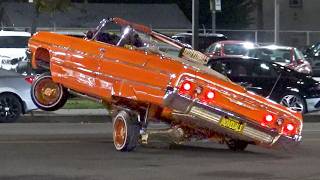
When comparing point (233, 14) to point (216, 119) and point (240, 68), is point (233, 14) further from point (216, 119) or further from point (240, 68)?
point (216, 119)

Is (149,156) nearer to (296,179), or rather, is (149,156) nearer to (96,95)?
(96,95)

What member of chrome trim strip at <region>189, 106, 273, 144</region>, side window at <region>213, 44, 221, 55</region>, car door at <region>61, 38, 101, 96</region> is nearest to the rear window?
side window at <region>213, 44, 221, 55</region>

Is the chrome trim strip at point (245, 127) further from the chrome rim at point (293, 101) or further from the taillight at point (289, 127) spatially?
the chrome rim at point (293, 101)

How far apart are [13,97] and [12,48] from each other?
1326 cm

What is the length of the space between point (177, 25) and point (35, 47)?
3699 cm

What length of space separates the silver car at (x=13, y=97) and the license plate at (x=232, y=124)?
22.3ft

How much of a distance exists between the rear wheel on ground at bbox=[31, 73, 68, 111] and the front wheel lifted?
5.92 ft

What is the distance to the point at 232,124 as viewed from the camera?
447 inches

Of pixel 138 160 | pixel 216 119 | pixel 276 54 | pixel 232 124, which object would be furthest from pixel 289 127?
pixel 276 54

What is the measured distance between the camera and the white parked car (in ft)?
93.1

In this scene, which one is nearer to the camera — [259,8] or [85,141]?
[85,141]

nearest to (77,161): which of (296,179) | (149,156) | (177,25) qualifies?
(149,156)

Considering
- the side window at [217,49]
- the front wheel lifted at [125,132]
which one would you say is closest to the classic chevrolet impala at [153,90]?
the front wheel lifted at [125,132]

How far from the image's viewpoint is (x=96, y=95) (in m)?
12.5
